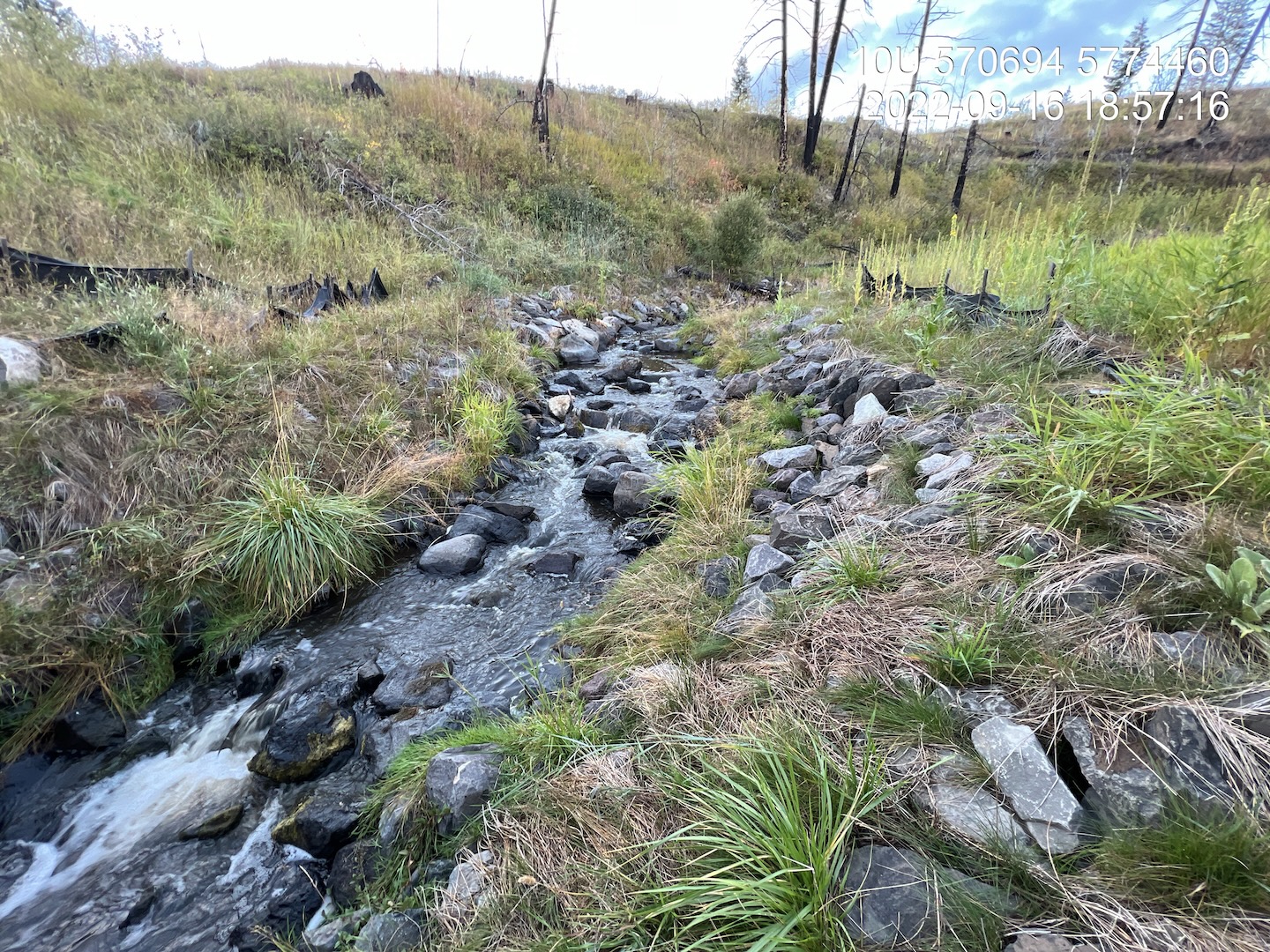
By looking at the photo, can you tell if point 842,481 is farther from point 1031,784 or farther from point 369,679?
point 369,679

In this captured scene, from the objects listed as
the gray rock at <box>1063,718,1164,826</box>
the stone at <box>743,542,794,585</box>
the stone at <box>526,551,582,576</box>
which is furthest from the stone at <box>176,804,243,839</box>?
the gray rock at <box>1063,718,1164,826</box>

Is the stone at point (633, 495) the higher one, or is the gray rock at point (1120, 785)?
the gray rock at point (1120, 785)

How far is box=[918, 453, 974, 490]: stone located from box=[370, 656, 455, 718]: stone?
8.55ft

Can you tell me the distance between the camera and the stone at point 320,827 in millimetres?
2225

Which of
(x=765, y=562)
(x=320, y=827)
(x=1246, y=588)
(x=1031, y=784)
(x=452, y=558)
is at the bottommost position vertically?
(x=320, y=827)

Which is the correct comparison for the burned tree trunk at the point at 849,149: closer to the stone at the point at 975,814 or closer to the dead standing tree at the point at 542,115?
the dead standing tree at the point at 542,115

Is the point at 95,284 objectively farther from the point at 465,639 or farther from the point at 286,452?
the point at 465,639

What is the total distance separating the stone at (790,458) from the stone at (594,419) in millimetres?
2555

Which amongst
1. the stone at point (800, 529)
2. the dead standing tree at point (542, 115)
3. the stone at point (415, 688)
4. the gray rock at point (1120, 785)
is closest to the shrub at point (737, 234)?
the dead standing tree at point (542, 115)

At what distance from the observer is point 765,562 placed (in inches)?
108

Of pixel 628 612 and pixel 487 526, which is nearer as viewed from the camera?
pixel 628 612

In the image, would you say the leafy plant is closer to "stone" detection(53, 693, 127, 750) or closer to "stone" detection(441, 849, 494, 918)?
"stone" detection(441, 849, 494, 918)

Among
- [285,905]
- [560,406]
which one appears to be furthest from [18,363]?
[560,406]

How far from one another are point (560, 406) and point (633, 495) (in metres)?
2.28
